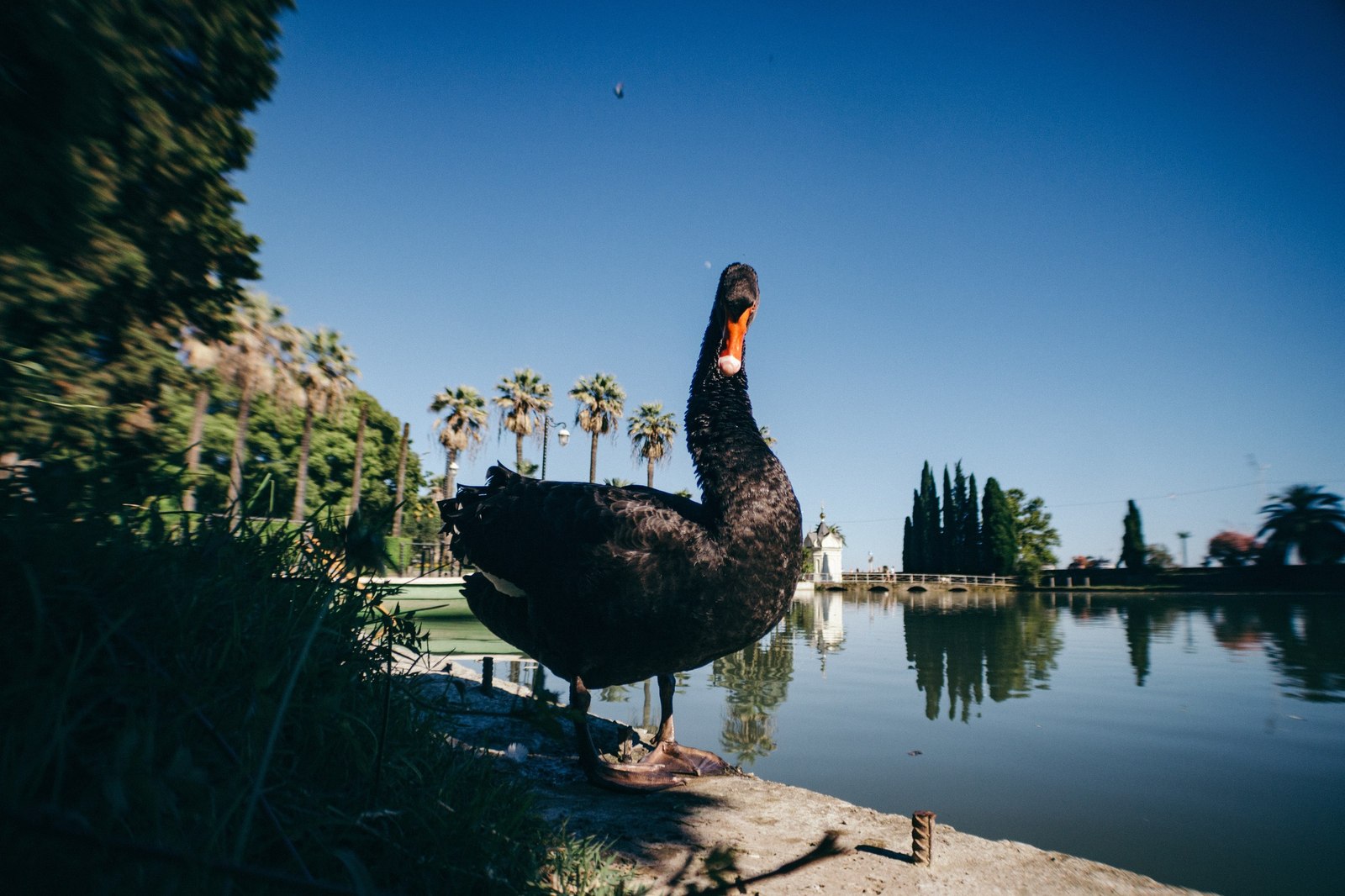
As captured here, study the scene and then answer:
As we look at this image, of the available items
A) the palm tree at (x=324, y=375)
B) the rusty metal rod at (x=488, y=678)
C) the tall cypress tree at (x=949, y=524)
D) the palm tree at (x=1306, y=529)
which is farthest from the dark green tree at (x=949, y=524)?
the rusty metal rod at (x=488, y=678)

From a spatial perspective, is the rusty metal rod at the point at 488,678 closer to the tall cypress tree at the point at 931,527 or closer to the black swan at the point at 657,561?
the black swan at the point at 657,561

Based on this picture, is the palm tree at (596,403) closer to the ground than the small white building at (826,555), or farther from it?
farther from it

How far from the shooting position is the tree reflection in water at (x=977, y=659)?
8.84 metres

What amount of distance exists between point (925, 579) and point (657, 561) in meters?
69.0

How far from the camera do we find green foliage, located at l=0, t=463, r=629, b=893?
85 cm

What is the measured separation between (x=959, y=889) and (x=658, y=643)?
181cm

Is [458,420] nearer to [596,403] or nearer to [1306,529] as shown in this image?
[596,403]

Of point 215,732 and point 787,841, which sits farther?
point 787,841

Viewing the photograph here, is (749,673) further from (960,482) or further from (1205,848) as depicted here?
(960,482)

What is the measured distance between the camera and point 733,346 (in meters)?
4.60

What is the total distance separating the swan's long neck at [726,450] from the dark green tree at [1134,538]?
240 ft

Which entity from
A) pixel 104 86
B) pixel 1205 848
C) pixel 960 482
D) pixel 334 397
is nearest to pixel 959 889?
pixel 1205 848

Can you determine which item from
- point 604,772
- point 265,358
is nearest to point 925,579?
point 265,358

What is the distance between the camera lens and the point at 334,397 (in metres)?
29.7
